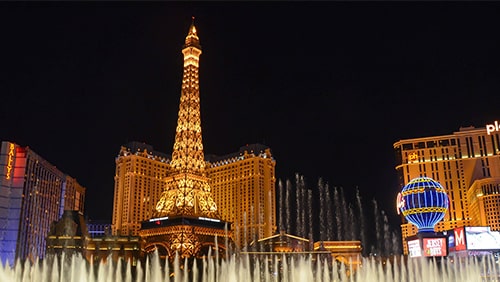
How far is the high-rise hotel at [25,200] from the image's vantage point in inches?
2366

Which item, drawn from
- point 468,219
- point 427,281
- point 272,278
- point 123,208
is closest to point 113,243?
point 123,208

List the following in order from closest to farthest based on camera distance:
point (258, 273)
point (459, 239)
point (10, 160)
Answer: point (258, 273) → point (459, 239) → point (10, 160)

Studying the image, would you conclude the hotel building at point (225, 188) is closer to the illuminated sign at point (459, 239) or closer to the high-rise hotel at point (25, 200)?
the high-rise hotel at point (25, 200)

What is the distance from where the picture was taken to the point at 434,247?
4447 cm

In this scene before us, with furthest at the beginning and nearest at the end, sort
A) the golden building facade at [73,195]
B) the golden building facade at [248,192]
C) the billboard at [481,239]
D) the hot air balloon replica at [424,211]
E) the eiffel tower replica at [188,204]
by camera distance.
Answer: the golden building facade at [248,192] → the golden building facade at [73,195] → the eiffel tower replica at [188,204] → the billboard at [481,239] → the hot air balloon replica at [424,211]

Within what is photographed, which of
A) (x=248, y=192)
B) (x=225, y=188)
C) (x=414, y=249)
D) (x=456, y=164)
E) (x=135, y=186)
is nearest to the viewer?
(x=414, y=249)

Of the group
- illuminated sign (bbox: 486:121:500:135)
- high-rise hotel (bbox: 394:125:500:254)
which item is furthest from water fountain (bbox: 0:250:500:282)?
illuminated sign (bbox: 486:121:500:135)

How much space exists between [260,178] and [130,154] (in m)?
26.3

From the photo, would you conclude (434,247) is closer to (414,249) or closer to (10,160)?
(414,249)

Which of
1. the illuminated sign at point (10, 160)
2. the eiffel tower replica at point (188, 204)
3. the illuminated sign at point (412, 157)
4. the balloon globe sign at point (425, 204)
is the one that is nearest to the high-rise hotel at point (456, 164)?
the illuminated sign at point (412, 157)

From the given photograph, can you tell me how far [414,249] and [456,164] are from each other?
163ft

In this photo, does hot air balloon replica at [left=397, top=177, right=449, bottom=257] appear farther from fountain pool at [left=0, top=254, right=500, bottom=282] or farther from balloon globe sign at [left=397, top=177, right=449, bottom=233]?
fountain pool at [left=0, top=254, right=500, bottom=282]

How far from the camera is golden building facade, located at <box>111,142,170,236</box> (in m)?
95.0

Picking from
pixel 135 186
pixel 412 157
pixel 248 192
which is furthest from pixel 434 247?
pixel 135 186
